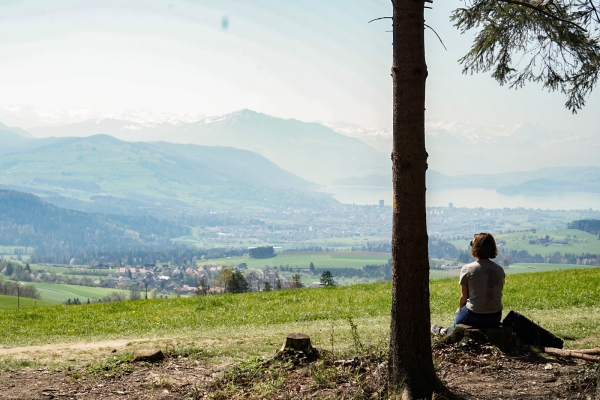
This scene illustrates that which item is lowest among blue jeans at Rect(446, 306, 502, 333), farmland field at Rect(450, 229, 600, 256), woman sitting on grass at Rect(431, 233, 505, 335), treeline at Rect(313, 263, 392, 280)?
treeline at Rect(313, 263, 392, 280)

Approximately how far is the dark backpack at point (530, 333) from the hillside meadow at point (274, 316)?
112 centimetres

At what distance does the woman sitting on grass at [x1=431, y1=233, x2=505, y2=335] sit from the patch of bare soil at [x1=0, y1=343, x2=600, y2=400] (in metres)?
0.44

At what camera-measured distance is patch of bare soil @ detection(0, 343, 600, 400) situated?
5.98 m

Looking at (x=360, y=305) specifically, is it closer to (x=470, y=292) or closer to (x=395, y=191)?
(x=470, y=292)

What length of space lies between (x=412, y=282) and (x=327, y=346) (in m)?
3.87

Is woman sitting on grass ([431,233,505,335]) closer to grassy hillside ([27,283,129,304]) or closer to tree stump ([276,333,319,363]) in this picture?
tree stump ([276,333,319,363])

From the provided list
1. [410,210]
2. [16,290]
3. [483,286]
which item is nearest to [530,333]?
[483,286]

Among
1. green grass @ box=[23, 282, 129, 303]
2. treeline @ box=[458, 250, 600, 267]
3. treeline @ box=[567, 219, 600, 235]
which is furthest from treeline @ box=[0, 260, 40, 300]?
treeline @ box=[567, 219, 600, 235]

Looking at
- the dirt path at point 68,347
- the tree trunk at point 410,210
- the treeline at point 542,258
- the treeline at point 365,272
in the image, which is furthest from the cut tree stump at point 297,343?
the treeline at point 365,272

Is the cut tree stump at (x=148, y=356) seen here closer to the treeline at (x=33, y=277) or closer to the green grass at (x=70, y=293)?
the green grass at (x=70, y=293)

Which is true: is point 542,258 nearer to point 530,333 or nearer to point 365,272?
point 365,272

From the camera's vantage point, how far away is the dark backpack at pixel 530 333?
7629mm

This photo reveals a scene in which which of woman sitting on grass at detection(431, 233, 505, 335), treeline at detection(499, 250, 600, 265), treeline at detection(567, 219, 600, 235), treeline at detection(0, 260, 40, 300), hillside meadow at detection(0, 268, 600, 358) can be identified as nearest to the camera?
woman sitting on grass at detection(431, 233, 505, 335)

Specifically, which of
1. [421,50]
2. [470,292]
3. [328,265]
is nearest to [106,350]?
[470,292]
